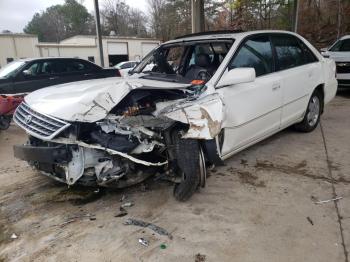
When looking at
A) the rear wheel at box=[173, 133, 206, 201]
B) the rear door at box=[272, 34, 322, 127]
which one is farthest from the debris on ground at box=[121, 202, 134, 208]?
the rear door at box=[272, 34, 322, 127]

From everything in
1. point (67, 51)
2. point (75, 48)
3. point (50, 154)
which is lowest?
point (50, 154)

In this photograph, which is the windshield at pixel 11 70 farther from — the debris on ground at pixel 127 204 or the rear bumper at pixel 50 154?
the debris on ground at pixel 127 204

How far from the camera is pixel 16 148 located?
360 centimetres

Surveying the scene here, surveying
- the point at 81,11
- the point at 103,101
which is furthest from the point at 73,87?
the point at 81,11

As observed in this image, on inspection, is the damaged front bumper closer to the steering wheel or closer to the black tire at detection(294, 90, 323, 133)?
the steering wheel

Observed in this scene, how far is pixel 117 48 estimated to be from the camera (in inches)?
1351

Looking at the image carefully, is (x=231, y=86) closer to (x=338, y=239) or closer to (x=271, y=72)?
(x=271, y=72)

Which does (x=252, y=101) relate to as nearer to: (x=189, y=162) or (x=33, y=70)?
(x=189, y=162)

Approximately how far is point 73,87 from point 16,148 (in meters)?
0.88

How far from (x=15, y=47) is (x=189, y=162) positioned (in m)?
31.2

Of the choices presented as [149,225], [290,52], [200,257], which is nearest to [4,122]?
[149,225]

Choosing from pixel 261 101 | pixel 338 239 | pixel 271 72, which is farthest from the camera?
pixel 271 72

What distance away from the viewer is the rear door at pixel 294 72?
4723 millimetres

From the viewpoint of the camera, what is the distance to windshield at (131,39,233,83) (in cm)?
428
